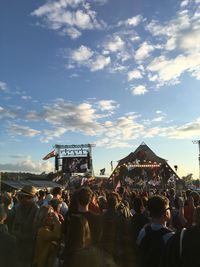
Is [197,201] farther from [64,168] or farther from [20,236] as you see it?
[64,168]

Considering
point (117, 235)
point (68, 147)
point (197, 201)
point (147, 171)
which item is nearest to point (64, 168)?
point (68, 147)

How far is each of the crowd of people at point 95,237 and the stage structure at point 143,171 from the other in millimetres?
40944

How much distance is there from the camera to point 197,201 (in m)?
9.51

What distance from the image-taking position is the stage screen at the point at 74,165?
45.5 meters

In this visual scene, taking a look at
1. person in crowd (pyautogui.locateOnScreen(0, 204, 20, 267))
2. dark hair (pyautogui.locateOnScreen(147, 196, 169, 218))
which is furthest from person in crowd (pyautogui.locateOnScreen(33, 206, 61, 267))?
dark hair (pyautogui.locateOnScreen(147, 196, 169, 218))

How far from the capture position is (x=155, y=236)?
4332mm

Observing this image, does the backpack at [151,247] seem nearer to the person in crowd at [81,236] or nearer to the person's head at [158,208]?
the person's head at [158,208]

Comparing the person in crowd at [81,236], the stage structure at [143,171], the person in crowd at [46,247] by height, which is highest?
the stage structure at [143,171]

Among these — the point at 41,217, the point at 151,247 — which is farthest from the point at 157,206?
the point at 41,217

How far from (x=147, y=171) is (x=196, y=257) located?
46422 millimetres

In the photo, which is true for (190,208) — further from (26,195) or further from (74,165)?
(74,165)

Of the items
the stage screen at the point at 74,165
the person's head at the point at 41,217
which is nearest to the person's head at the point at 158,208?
the person's head at the point at 41,217

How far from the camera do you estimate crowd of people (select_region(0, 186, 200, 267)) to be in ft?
11.0

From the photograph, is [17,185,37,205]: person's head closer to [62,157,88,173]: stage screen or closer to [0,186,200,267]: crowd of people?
[0,186,200,267]: crowd of people
